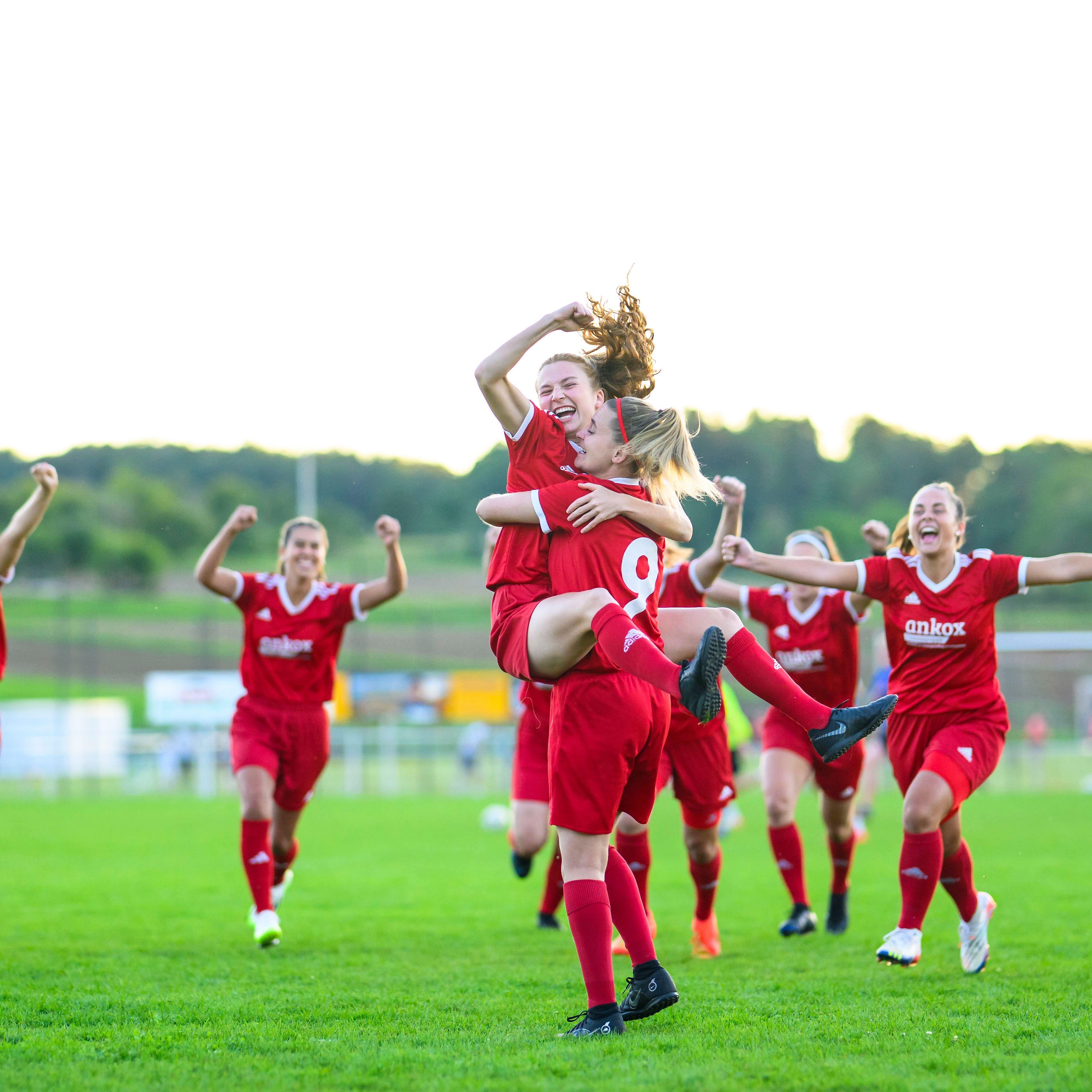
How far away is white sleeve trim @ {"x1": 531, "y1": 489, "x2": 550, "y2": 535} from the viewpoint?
4.48 meters

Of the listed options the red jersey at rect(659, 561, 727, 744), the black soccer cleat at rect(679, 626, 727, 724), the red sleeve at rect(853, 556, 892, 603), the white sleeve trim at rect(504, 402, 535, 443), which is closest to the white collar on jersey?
the red jersey at rect(659, 561, 727, 744)

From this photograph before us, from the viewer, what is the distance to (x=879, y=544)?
276 inches

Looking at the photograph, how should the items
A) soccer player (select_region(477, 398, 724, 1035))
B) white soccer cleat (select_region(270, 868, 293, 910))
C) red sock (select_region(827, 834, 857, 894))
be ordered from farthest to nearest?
1. white soccer cleat (select_region(270, 868, 293, 910))
2. red sock (select_region(827, 834, 857, 894))
3. soccer player (select_region(477, 398, 724, 1035))

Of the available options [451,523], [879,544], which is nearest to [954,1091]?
[879,544]

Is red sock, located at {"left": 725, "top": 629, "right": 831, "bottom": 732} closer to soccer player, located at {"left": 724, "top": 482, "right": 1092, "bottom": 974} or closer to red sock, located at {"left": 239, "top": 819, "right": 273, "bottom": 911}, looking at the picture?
soccer player, located at {"left": 724, "top": 482, "right": 1092, "bottom": 974}

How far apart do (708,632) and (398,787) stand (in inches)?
1080

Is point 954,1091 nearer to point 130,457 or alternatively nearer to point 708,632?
point 708,632

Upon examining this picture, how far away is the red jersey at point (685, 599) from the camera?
6879 mm

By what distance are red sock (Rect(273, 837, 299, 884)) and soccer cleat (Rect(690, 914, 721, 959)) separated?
7.95 feet

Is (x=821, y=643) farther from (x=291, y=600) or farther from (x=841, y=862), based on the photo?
(x=291, y=600)

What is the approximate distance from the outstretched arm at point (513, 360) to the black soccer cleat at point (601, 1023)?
2121 millimetres

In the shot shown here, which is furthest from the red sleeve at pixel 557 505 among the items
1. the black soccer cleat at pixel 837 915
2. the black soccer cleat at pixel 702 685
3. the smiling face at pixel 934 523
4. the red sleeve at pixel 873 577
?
the black soccer cleat at pixel 837 915

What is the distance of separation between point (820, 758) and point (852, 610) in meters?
0.88

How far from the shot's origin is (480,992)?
5.34 m
